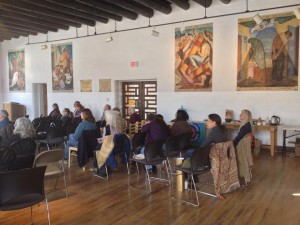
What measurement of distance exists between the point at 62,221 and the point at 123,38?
7.74 m

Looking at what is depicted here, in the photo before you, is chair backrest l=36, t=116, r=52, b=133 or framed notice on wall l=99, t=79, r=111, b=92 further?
framed notice on wall l=99, t=79, r=111, b=92

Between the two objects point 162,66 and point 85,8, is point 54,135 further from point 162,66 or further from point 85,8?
point 162,66

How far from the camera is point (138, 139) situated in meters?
Answer: 5.41

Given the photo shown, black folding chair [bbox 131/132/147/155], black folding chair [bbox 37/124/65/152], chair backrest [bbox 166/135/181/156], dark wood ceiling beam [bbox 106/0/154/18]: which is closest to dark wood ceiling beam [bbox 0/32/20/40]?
dark wood ceiling beam [bbox 106/0/154/18]

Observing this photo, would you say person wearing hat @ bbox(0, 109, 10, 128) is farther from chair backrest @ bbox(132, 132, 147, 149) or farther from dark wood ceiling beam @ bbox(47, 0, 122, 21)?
dark wood ceiling beam @ bbox(47, 0, 122, 21)

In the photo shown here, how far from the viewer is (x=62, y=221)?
345cm

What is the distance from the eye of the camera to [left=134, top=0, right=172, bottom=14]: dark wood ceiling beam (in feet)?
25.7

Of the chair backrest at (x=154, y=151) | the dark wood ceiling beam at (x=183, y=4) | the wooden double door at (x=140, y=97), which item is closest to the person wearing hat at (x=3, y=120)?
the chair backrest at (x=154, y=151)

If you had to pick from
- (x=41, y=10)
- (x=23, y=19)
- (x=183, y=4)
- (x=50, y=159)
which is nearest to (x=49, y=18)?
(x=23, y=19)

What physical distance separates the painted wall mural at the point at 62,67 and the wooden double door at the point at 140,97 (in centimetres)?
259

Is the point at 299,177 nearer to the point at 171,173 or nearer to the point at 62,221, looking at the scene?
the point at 171,173

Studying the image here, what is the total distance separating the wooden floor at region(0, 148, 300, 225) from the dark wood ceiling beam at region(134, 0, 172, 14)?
4.96m

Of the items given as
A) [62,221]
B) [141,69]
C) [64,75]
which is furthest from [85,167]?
[64,75]

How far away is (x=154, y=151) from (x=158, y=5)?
5248 millimetres
